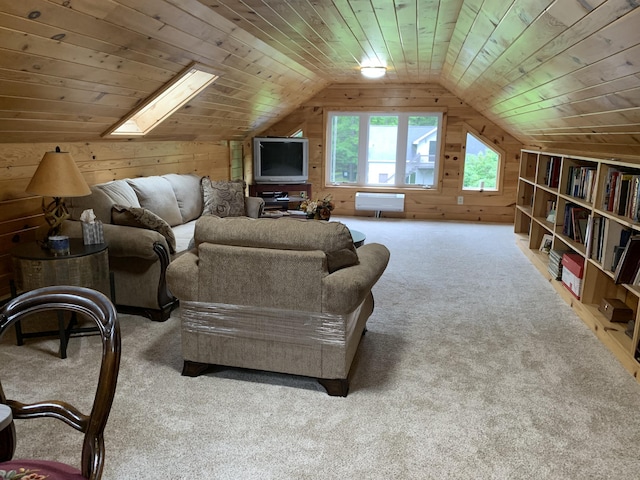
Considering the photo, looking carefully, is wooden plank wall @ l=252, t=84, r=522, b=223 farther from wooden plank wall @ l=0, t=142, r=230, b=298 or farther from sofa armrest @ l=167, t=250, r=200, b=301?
sofa armrest @ l=167, t=250, r=200, b=301

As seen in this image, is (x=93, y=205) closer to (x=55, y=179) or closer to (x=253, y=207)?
(x=55, y=179)

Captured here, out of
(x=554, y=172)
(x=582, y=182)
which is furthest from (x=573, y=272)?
(x=554, y=172)

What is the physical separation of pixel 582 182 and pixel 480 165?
128 inches

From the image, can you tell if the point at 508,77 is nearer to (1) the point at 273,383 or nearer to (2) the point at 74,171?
(1) the point at 273,383

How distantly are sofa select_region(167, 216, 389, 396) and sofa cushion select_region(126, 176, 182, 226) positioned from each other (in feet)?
5.70

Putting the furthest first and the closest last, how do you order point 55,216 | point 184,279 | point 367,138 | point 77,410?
point 367,138, point 55,216, point 184,279, point 77,410

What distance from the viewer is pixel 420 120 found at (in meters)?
6.97

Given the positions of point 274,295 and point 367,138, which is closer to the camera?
point 274,295

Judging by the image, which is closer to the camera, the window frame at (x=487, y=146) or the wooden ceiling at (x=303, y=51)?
the wooden ceiling at (x=303, y=51)

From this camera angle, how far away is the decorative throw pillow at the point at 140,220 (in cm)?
309

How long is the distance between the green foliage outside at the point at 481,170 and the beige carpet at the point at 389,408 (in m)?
3.99

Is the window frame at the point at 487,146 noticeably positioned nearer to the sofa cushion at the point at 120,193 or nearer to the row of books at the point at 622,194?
the row of books at the point at 622,194

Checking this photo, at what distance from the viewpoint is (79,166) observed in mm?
3758

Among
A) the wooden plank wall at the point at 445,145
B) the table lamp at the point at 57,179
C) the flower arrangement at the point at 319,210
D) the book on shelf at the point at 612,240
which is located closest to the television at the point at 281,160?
the wooden plank wall at the point at 445,145
